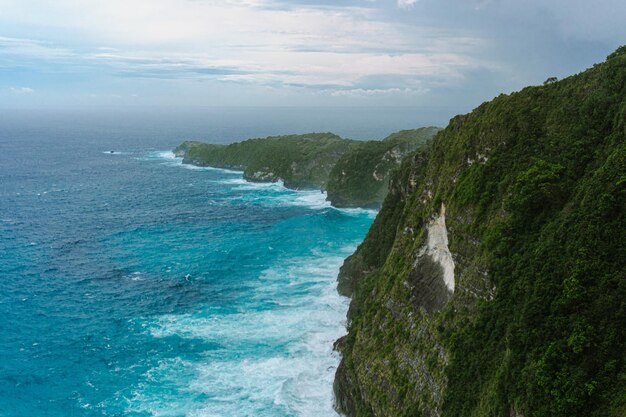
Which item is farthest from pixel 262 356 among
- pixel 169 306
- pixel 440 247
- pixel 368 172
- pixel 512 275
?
pixel 368 172

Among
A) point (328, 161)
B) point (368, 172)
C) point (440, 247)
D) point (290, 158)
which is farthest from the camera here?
point (290, 158)

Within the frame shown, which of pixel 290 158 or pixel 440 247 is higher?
pixel 290 158

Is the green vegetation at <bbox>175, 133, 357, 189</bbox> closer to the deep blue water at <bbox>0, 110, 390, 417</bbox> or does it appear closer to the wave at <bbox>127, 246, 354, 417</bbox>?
the deep blue water at <bbox>0, 110, 390, 417</bbox>

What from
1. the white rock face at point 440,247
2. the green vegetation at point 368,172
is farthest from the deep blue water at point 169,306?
the white rock face at point 440,247

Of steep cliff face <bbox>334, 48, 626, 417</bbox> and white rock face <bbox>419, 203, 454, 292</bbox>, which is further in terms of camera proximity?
white rock face <bbox>419, 203, 454, 292</bbox>

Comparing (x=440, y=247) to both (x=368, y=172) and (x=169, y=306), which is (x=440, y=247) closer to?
(x=169, y=306)

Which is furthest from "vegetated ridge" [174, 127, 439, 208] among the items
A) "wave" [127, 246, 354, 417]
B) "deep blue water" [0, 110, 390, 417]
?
"wave" [127, 246, 354, 417]

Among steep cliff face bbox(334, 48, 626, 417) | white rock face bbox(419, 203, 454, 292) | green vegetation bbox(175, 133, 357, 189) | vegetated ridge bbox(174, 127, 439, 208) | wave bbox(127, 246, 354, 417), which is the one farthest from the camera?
green vegetation bbox(175, 133, 357, 189)
